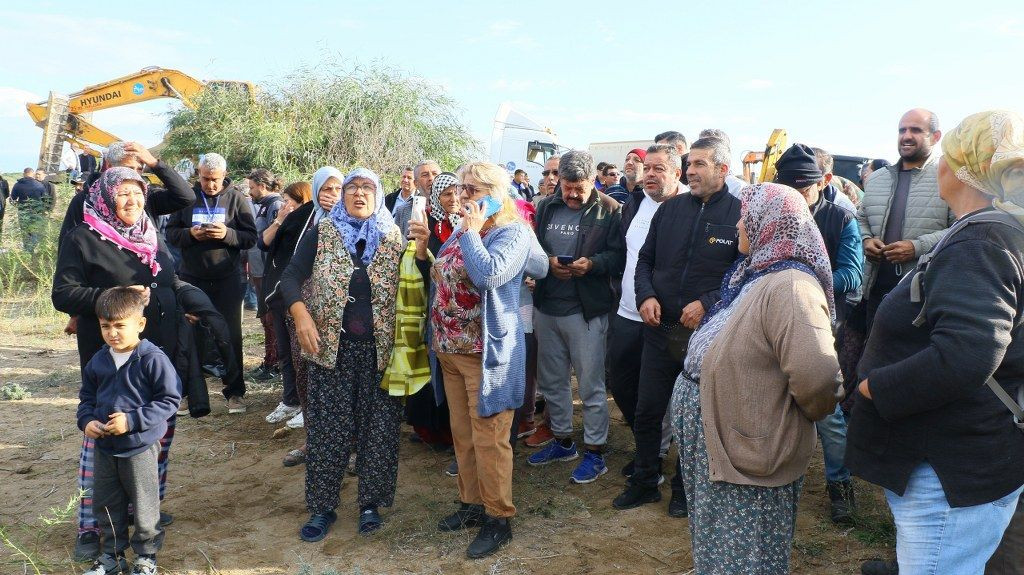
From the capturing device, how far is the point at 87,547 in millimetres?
3307

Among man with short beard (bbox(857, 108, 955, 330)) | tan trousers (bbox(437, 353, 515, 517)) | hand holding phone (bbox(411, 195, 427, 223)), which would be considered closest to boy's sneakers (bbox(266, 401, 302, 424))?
hand holding phone (bbox(411, 195, 427, 223))

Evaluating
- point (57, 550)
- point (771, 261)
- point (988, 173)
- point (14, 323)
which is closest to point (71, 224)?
point (57, 550)

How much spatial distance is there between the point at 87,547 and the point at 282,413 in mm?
2222

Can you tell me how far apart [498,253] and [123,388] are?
1.87 metres

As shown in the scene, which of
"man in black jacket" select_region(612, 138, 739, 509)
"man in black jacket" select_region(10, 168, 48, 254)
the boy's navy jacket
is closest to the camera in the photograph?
the boy's navy jacket

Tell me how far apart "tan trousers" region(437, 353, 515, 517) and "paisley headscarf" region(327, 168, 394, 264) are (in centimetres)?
70

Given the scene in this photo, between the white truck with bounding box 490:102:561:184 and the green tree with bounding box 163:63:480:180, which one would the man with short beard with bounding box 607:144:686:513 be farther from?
the white truck with bounding box 490:102:561:184

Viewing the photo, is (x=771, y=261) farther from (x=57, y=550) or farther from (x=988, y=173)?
(x=57, y=550)

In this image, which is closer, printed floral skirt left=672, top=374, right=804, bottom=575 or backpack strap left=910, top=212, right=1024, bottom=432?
backpack strap left=910, top=212, right=1024, bottom=432

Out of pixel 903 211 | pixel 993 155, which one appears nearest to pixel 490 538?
pixel 993 155

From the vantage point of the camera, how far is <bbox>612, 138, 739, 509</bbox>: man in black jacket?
11.9 feet

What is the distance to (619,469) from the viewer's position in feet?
14.8

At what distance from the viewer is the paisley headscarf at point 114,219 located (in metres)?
3.38

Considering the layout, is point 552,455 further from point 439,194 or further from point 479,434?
point 439,194
